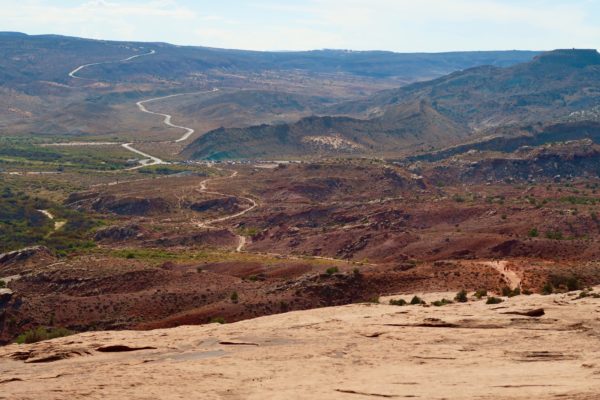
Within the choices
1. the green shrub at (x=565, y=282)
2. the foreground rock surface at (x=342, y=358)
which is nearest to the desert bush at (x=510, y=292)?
the green shrub at (x=565, y=282)

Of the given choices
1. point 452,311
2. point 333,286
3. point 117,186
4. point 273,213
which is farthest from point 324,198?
point 452,311

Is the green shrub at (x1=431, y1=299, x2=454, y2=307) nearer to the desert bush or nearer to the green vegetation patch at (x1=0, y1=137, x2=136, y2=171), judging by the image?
the desert bush

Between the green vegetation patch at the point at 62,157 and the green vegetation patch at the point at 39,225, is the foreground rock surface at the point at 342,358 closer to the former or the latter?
the green vegetation patch at the point at 39,225

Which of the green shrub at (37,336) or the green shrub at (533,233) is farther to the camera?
the green shrub at (533,233)

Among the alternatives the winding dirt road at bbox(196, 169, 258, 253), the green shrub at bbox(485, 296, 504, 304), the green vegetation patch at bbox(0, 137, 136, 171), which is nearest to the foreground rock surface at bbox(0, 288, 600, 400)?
the green shrub at bbox(485, 296, 504, 304)

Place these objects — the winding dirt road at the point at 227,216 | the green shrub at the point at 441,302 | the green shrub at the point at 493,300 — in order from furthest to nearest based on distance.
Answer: the winding dirt road at the point at 227,216
the green shrub at the point at 441,302
the green shrub at the point at 493,300

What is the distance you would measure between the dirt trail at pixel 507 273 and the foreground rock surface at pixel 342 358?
1135 cm

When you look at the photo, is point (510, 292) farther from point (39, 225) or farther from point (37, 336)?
point (39, 225)

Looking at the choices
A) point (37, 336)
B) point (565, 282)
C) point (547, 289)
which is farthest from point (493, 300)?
point (37, 336)

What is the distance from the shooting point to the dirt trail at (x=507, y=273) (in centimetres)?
4824

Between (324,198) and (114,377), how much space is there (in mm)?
96183

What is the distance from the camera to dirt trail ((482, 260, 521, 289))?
48.2m

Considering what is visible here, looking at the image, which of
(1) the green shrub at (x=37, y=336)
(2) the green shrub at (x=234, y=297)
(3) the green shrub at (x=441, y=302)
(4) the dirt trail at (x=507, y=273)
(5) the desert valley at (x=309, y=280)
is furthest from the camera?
(4) the dirt trail at (x=507, y=273)

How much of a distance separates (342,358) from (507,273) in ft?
82.3
